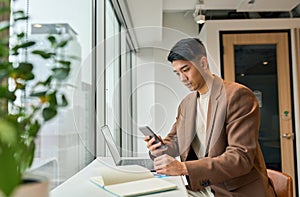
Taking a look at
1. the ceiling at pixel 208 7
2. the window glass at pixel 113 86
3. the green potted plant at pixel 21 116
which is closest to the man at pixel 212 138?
the window glass at pixel 113 86

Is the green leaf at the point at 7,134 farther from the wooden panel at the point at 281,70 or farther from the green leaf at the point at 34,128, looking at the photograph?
the wooden panel at the point at 281,70

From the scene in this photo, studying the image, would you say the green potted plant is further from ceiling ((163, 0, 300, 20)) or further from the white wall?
the white wall

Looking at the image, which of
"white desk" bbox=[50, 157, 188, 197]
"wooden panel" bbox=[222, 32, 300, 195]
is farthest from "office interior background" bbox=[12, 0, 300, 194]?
"wooden panel" bbox=[222, 32, 300, 195]

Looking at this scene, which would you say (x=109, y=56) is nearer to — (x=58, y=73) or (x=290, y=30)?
(x=58, y=73)

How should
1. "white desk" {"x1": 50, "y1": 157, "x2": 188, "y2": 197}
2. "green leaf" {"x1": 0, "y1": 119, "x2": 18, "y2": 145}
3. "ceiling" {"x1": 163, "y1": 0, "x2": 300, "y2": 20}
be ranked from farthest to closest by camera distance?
→ "ceiling" {"x1": 163, "y1": 0, "x2": 300, "y2": 20} < "white desk" {"x1": 50, "y1": 157, "x2": 188, "y2": 197} < "green leaf" {"x1": 0, "y1": 119, "x2": 18, "y2": 145}

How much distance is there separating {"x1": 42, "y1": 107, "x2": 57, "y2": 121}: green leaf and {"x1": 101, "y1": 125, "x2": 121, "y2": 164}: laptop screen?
2.86 ft

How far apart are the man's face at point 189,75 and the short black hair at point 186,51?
21 mm

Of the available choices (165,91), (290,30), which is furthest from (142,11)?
(290,30)

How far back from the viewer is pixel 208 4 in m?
3.34

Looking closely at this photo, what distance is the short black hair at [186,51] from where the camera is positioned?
4.33ft

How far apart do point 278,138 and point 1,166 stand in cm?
356

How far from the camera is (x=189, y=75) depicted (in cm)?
136

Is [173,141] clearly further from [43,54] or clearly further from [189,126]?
[43,54]

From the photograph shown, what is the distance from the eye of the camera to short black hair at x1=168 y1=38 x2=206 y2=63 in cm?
132
